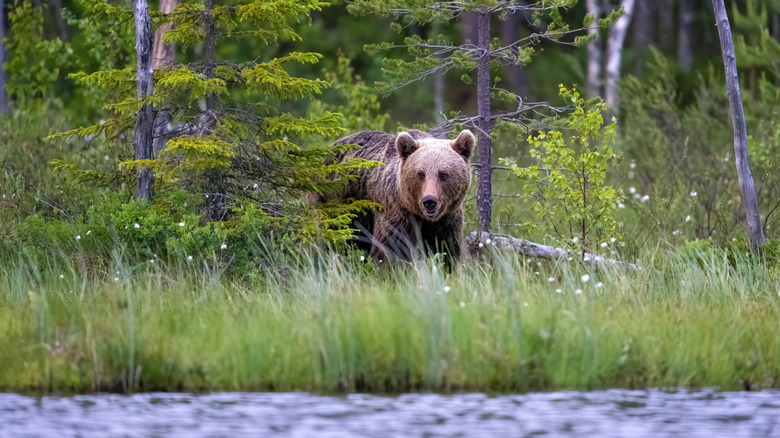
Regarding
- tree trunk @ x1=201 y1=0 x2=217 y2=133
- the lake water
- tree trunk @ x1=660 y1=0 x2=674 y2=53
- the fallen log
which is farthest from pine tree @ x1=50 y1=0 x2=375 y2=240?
tree trunk @ x1=660 y1=0 x2=674 y2=53

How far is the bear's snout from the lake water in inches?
116

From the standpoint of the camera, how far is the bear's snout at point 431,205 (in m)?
8.24

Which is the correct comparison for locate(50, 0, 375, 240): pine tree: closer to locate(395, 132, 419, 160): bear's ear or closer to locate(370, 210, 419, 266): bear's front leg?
locate(370, 210, 419, 266): bear's front leg

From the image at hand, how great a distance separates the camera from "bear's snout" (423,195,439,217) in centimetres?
824

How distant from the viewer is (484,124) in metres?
9.32

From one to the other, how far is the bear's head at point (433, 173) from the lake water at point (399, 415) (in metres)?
3.11

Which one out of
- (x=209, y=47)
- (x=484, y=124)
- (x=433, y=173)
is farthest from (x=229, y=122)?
(x=484, y=124)

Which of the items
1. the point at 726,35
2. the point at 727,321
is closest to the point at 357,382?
the point at 727,321

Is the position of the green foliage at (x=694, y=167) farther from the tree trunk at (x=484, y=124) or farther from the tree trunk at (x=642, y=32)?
the tree trunk at (x=642, y=32)

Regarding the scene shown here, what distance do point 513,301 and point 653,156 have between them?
866 centimetres

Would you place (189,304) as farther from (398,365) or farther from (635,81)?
(635,81)

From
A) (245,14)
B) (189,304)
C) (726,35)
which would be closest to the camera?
(189,304)

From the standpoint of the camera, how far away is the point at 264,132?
8.25 m

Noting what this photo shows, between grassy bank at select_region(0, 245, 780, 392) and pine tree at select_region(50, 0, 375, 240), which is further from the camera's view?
pine tree at select_region(50, 0, 375, 240)
